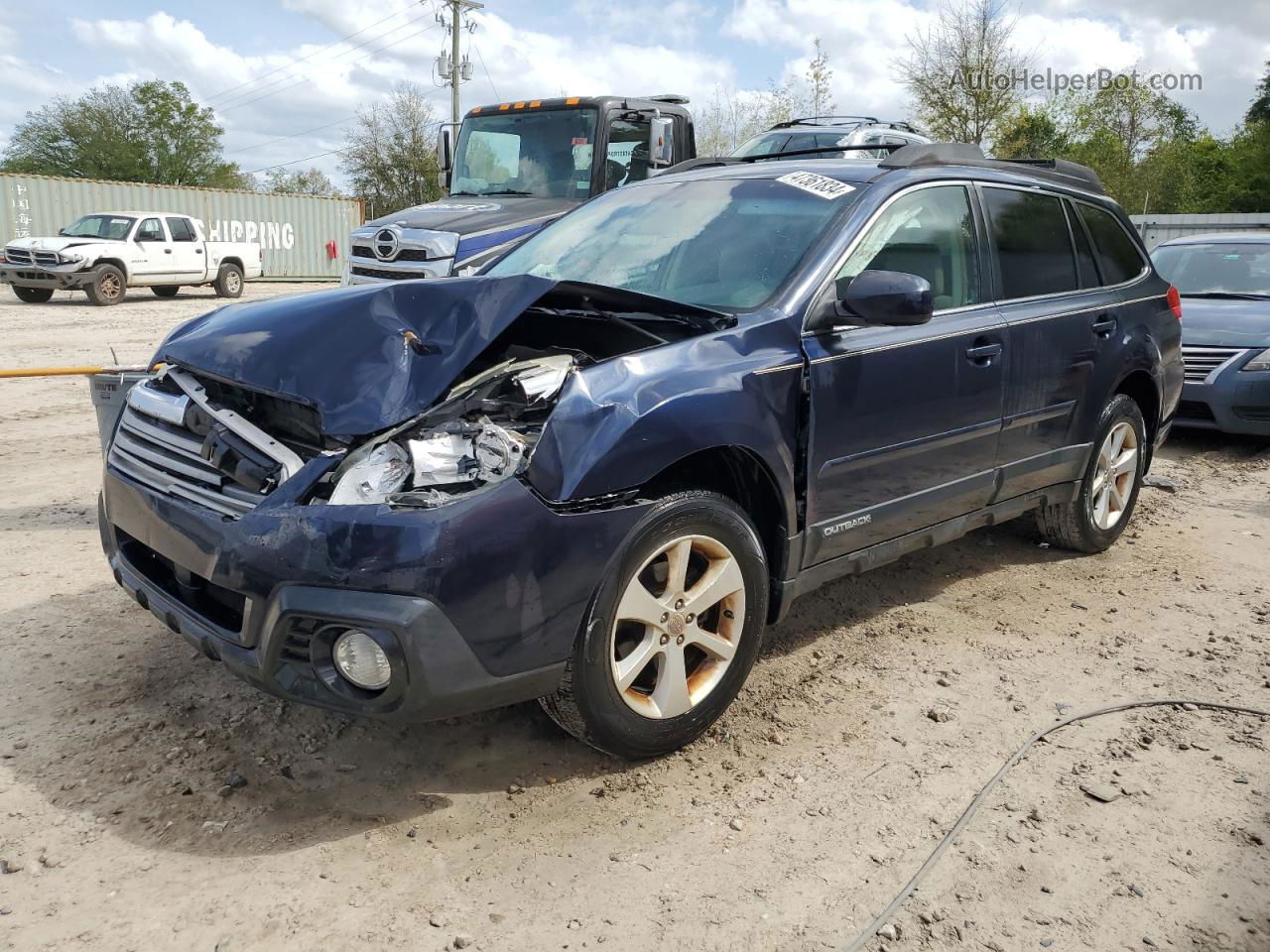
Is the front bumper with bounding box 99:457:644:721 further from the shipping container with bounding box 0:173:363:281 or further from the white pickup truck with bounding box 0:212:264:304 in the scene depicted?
the shipping container with bounding box 0:173:363:281

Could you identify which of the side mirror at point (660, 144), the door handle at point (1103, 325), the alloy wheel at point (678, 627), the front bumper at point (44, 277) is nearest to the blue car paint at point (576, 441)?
the alloy wheel at point (678, 627)

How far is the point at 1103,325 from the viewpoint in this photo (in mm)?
4766

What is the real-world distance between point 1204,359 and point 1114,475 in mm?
3568

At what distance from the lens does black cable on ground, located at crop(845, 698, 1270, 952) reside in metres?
2.39

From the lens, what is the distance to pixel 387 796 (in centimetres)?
288

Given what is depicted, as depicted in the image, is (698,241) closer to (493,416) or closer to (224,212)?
(493,416)

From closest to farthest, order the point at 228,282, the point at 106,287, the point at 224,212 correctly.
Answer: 1. the point at 106,287
2. the point at 228,282
3. the point at 224,212

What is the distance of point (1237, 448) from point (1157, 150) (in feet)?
123

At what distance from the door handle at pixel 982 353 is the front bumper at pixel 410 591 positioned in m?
1.82

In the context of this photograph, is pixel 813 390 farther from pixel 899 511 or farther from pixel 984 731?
pixel 984 731

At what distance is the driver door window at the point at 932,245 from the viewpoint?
12.1 ft

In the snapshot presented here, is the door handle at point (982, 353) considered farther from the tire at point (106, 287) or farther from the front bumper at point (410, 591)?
the tire at point (106, 287)

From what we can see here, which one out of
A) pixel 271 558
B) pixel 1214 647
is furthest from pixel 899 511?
pixel 271 558

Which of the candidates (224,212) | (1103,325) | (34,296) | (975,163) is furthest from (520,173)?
(224,212)
